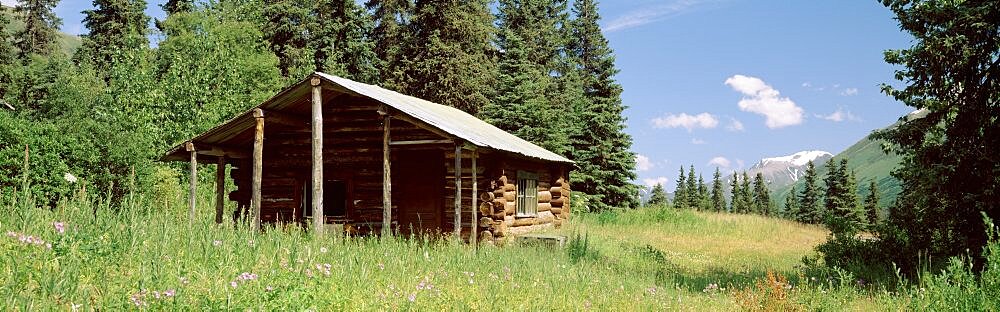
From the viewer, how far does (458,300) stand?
269 inches

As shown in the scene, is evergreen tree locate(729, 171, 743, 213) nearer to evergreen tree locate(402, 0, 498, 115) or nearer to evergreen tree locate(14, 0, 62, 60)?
evergreen tree locate(402, 0, 498, 115)

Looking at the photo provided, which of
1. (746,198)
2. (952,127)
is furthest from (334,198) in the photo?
(746,198)

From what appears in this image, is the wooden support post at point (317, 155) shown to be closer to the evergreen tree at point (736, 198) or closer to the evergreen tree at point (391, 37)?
the evergreen tree at point (391, 37)

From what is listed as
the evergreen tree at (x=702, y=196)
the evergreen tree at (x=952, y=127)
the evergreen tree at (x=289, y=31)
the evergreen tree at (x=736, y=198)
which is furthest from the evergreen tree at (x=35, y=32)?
the evergreen tree at (x=736, y=198)

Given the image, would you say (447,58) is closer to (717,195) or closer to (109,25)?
(109,25)

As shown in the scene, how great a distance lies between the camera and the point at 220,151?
Answer: 16328mm

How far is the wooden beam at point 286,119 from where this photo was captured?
Answer: 15031 millimetres

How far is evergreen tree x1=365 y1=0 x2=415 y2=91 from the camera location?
108 ft

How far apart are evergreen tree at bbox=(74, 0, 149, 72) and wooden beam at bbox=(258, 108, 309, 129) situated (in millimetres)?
24827

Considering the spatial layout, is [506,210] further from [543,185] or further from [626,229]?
[626,229]

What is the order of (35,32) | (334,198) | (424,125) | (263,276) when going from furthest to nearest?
1. (35,32)
2. (334,198)
3. (424,125)
4. (263,276)

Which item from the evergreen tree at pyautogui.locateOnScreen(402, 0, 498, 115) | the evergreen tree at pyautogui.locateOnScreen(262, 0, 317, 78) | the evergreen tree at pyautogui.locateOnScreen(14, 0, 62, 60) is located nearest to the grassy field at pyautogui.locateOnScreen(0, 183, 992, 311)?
the evergreen tree at pyautogui.locateOnScreen(402, 0, 498, 115)

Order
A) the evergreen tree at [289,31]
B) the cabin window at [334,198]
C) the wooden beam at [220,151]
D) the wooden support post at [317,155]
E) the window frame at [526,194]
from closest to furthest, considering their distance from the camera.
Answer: the wooden support post at [317,155], the wooden beam at [220,151], the cabin window at [334,198], the window frame at [526,194], the evergreen tree at [289,31]

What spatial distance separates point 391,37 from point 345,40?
2944mm
